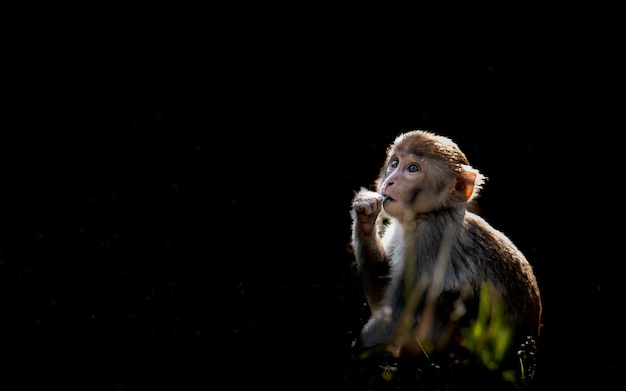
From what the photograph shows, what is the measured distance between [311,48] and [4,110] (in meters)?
2.33

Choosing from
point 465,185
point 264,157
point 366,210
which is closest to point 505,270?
point 465,185

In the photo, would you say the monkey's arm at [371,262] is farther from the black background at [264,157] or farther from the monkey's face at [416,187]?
the black background at [264,157]

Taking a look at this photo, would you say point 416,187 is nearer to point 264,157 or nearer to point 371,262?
point 371,262

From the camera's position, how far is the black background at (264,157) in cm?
444

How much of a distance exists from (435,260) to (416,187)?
13.9 inches

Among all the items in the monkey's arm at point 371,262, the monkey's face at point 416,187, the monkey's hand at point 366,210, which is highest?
the monkey's face at point 416,187

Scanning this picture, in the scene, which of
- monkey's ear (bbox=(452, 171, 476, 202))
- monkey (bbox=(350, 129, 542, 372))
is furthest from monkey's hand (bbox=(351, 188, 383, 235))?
monkey's ear (bbox=(452, 171, 476, 202))

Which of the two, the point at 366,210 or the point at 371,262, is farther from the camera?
the point at 371,262

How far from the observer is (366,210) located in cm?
341

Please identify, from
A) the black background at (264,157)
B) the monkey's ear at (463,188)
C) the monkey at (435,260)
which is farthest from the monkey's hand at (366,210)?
the black background at (264,157)

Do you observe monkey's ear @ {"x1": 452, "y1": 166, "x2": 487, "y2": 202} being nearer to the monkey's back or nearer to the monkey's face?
the monkey's face

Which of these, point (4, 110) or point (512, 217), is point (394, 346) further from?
point (4, 110)

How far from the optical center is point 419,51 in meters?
5.48

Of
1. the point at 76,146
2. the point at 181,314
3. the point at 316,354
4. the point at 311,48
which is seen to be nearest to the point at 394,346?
the point at 316,354
